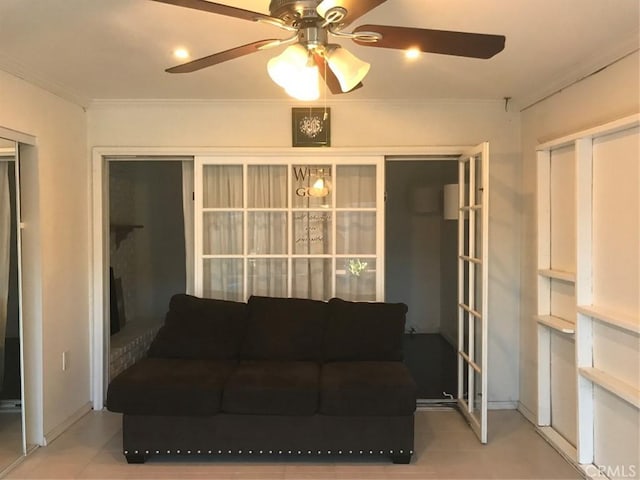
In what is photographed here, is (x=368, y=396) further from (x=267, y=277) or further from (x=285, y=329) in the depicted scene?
(x=267, y=277)

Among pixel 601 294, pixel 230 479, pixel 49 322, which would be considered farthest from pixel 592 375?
pixel 49 322

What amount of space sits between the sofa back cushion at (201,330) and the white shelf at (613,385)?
2207 mm

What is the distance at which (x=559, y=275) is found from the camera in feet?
10.7

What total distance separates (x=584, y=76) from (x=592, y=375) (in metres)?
1.75

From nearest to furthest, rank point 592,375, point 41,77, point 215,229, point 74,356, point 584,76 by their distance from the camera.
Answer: point 592,375
point 584,76
point 41,77
point 74,356
point 215,229

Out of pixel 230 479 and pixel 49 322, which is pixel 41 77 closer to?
pixel 49 322

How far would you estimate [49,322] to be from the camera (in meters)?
3.46

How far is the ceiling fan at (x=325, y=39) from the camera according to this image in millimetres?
1743

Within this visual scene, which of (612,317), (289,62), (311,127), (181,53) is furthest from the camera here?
(311,127)

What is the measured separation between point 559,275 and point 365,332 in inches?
51.5

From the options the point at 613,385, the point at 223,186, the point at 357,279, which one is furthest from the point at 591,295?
the point at 223,186

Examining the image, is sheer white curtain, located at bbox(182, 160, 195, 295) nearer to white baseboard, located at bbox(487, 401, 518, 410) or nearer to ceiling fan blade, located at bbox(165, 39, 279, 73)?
ceiling fan blade, located at bbox(165, 39, 279, 73)

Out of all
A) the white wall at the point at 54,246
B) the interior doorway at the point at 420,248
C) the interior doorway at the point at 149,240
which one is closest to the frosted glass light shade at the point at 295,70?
the white wall at the point at 54,246

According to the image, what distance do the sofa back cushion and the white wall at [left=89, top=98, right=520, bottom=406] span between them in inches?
49.4
